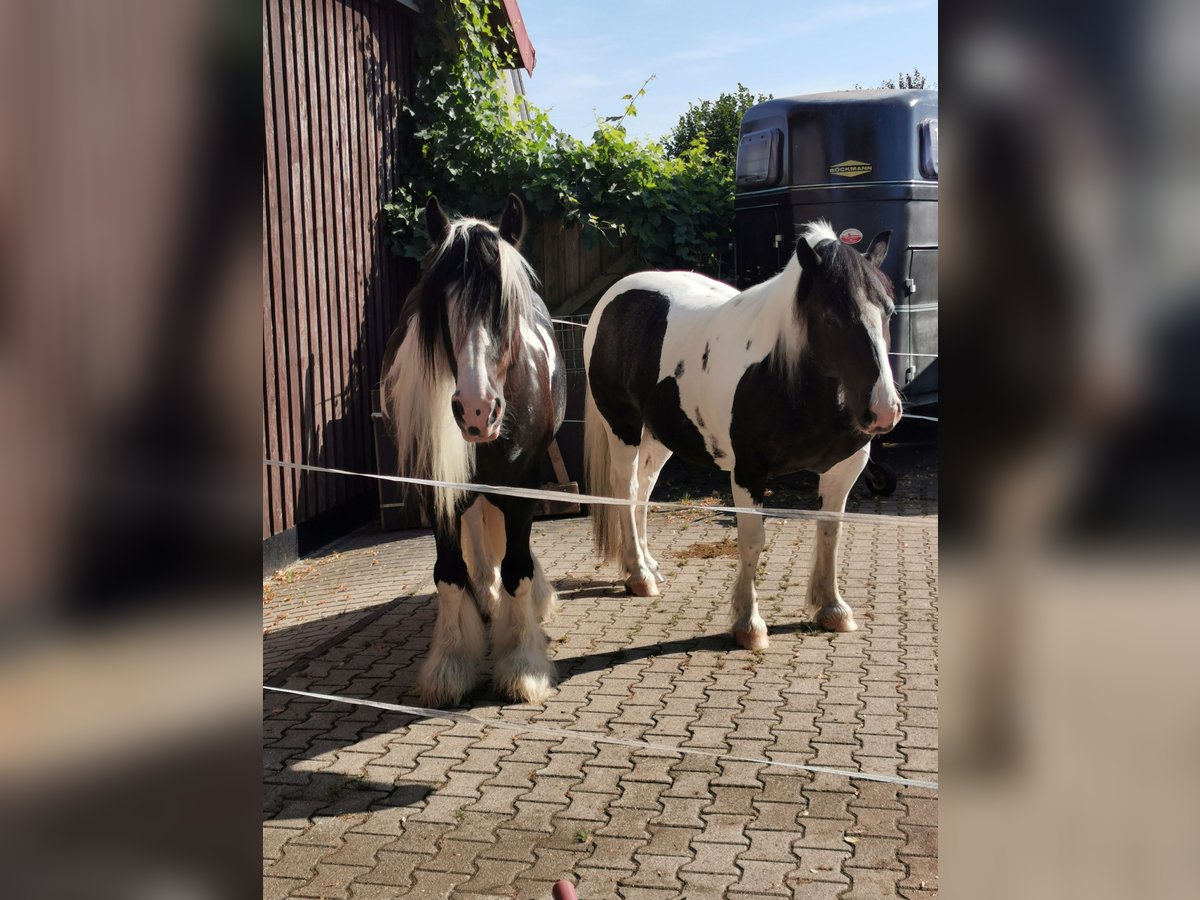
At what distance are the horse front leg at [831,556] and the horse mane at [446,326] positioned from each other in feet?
6.15

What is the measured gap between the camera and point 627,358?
5812 millimetres

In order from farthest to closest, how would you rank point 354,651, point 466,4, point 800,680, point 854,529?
point 466,4, point 854,529, point 354,651, point 800,680

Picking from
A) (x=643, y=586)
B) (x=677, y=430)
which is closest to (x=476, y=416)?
(x=677, y=430)

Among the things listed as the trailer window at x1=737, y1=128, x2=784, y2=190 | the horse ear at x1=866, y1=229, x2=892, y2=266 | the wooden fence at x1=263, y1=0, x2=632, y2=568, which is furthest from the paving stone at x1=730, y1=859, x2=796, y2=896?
the trailer window at x1=737, y1=128, x2=784, y2=190

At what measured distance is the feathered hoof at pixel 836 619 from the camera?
509 cm

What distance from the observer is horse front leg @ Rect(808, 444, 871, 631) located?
4.97 metres

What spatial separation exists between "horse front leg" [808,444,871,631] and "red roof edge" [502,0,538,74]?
6548 mm

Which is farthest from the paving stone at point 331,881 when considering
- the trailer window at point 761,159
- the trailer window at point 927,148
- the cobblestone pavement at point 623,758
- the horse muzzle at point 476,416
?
the trailer window at point 927,148

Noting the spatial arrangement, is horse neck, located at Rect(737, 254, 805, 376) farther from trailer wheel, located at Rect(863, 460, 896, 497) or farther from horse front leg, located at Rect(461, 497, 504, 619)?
horse front leg, located at Rect(461, 497, 504, 619)
